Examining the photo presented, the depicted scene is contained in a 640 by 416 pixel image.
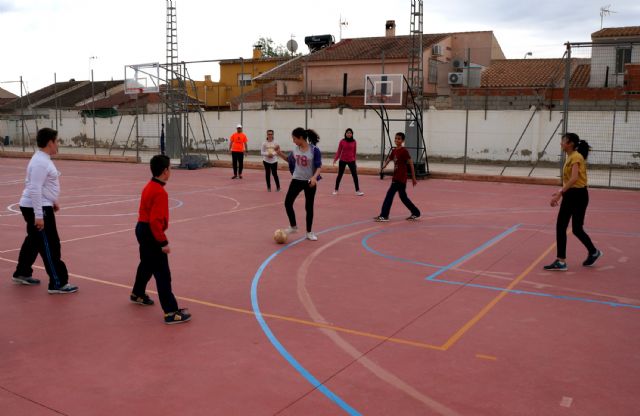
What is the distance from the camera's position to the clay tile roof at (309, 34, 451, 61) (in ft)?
130

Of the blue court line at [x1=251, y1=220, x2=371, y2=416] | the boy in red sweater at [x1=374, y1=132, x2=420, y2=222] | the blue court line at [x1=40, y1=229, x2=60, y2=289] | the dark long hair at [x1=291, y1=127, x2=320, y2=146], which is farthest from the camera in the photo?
the boy in red sweater at [x1=374, y1=132, x2=420, y2=222]

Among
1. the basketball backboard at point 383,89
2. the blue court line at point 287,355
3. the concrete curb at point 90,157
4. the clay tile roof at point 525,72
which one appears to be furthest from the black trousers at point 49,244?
the clay tile roof at point 525,72

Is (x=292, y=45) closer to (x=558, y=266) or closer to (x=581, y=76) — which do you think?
(x=581, y=76)

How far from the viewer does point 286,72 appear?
44.1m

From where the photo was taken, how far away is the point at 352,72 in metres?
39.7

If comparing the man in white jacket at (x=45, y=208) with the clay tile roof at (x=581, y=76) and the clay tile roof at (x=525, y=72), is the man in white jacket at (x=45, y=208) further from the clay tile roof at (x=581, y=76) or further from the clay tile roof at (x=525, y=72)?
the clay tile roof at (x=525, y=72)

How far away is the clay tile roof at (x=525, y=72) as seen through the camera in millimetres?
35438

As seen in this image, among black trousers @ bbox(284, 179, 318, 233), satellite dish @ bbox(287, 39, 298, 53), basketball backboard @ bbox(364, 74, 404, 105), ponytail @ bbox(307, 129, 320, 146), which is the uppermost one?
satellite dish @ bbox(287, 39, 298, 53)

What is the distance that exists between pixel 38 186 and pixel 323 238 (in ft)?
16.5

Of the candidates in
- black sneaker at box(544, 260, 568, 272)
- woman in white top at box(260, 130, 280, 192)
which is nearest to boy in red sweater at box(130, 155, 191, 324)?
black sneaker at box(544, 260, 568, 272)

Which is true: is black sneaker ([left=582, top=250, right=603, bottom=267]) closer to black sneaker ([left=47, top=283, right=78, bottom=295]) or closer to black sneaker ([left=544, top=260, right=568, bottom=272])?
black sneaker ([left=544, top=260, right=568, bottom=272])

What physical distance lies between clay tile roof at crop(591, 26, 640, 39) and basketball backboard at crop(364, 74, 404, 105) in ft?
60.7

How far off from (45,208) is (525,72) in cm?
3531

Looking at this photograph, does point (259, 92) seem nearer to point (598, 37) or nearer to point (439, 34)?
point (439, 34)
